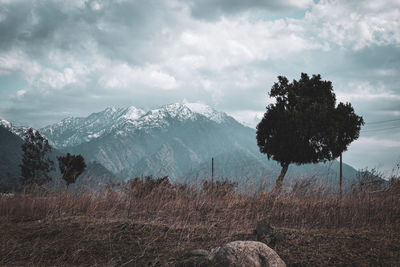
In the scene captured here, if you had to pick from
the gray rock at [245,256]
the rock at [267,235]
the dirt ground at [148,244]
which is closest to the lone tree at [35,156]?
the dirt ground at [148,244]

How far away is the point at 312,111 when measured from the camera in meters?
23.5

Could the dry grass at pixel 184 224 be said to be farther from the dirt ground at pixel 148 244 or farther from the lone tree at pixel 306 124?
the lone tree at pixel 306 124

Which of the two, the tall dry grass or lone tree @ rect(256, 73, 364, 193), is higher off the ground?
lone tree @ rect(256, 73, 364, 193)

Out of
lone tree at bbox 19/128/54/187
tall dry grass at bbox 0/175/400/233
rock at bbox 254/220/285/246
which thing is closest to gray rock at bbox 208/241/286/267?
rock at bbox 254/220/285/246

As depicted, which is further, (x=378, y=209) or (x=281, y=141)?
(x=281, y=141)

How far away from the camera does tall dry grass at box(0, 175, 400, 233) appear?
22.7ft

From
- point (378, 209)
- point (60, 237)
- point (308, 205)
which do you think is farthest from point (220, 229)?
point (378, 209)

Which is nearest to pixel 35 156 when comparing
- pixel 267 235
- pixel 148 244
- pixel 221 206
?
pixel 221 206

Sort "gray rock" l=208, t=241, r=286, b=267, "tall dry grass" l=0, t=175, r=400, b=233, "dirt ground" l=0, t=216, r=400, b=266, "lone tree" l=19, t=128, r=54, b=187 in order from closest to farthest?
"gray rock" l=208, t=241, r=286, b=267 → "dirt ground" l=0, t=216, r=400, b=266 → "tall dry grass" l=0, t=175, r=400, b=233 → "lone tree" l=19, t=128, r=54, b=187

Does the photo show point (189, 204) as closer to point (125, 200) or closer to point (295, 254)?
point (125, 200)

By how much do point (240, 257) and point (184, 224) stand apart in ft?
7.78

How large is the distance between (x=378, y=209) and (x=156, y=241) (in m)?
5.81

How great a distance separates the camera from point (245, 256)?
13.9ft

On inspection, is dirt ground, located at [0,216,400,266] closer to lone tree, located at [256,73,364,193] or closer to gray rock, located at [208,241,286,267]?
gray rock, located at [208,241,286,267]
